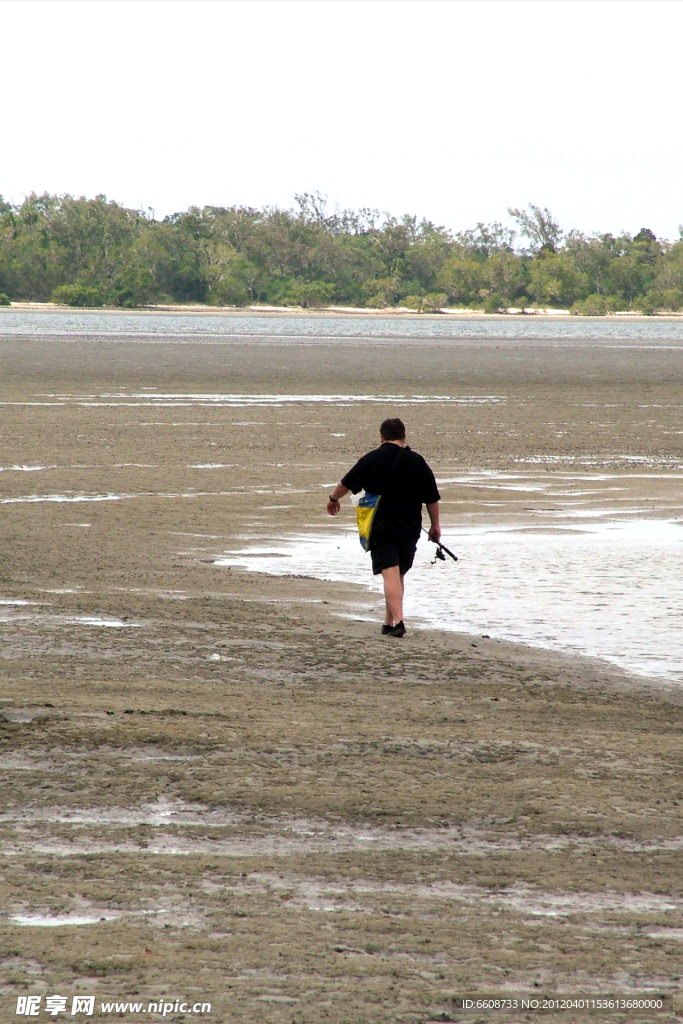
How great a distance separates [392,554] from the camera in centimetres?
856

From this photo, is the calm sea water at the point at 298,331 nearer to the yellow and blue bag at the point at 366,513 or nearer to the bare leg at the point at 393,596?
the yellow and blue bag at the point at 366,513

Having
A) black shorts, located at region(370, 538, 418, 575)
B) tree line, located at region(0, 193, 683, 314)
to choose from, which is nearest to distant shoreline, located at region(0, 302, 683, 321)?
tree line, located at region(0, 193, 683, 314)

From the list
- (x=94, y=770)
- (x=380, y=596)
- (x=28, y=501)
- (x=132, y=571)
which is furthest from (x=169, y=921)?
(x=28, y=501)

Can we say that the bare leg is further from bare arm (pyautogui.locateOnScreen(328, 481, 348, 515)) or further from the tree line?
the tree line

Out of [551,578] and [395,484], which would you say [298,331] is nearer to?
[551,578]

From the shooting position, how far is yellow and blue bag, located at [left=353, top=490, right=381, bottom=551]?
8.63 m

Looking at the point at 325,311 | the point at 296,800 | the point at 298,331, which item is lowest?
the point at 296,800

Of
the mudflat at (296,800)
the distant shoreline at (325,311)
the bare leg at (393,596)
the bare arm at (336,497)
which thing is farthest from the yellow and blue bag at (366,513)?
the distant shoreline at (325,311)

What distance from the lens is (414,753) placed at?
6004 millimetres

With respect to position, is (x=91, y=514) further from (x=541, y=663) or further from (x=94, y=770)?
(x=94, y=770)

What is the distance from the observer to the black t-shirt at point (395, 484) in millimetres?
8594

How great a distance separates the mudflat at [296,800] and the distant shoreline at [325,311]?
121 meters

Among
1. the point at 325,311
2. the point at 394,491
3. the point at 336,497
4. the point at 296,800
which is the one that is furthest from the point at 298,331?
the point at 296,800

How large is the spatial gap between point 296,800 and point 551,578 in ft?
17.4
